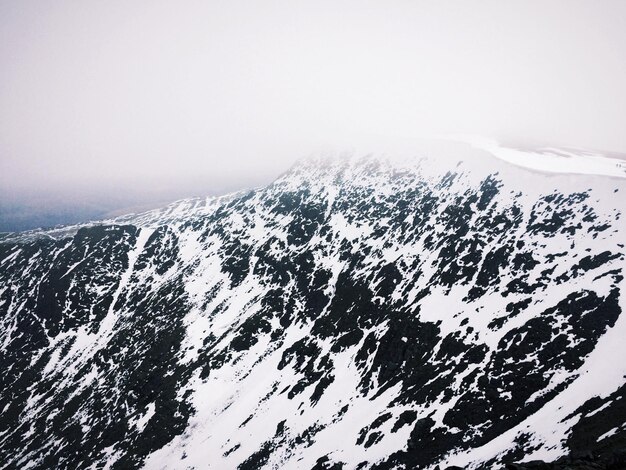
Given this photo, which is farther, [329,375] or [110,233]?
[110,233]

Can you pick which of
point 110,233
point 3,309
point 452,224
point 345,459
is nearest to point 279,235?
point 452,224

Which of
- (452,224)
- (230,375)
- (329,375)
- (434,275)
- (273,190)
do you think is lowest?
(230,375)

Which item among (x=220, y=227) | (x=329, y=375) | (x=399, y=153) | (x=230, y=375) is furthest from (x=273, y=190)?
(x=329, y=375)

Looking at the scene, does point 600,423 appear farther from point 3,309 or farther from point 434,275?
point 3,309

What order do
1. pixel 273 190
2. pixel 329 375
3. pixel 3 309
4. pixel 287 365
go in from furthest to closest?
1. pixel 273 190
2. pixel 3 309
3. pixel 287 365
4. pixel 329 375

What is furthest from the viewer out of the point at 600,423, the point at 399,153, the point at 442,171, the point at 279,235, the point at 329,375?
the point at 399,153

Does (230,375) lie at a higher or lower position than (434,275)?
lower
